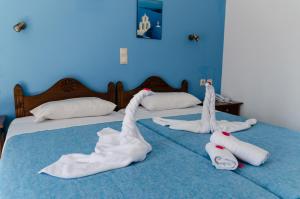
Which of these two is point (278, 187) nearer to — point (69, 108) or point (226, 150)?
point (226, 150)

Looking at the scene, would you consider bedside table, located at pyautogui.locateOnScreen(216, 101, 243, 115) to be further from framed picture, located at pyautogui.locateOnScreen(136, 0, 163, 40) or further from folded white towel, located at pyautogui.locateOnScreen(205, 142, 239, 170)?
folded white towel, located at pyautogui.locateOnScreen(205, 142, 239, 170)

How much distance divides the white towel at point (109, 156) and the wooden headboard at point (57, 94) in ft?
3.39

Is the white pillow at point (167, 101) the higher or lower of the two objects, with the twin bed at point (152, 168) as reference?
higher

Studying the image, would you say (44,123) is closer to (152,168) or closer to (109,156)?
(109,156)

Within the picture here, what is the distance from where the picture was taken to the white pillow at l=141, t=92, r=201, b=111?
2596 millimetres

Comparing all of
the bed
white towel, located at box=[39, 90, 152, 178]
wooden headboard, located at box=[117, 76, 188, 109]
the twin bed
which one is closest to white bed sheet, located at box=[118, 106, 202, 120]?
the bed

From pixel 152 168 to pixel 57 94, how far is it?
1454 millimetres

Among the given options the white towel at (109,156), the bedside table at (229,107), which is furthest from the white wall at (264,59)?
the white towel at (109,156)

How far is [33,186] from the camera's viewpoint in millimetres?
1076

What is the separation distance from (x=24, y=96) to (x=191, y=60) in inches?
76.2

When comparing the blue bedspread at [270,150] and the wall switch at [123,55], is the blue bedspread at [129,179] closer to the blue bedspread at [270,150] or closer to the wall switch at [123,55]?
the blue bedspread at [270,150]

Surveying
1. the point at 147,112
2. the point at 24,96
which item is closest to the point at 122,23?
the point at 147,112

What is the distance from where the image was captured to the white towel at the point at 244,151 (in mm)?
1332

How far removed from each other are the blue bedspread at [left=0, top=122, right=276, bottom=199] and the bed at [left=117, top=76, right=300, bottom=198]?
7 centimetres
